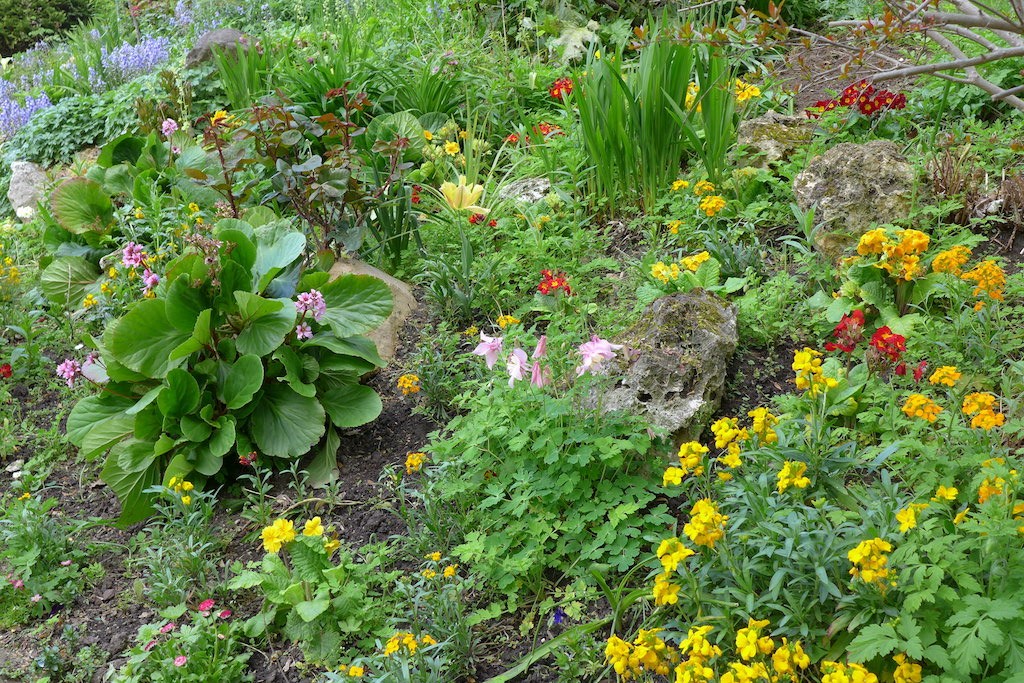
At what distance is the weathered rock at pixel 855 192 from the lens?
3.90 meters

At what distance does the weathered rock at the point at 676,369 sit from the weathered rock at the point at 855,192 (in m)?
0.99

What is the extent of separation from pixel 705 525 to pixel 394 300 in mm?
2442

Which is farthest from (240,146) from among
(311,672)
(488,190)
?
(311,672)

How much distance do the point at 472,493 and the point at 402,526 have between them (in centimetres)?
30

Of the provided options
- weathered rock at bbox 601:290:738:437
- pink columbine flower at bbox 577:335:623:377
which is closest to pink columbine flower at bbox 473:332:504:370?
pink columbine flower at bbox 577:335:623:377

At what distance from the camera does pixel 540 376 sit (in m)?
2.87

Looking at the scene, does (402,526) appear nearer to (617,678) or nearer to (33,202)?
(617,678)

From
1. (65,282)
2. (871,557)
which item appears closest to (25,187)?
(65,282)

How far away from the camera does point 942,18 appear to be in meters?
2.34

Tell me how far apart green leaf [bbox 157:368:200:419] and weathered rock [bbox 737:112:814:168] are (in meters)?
3.03

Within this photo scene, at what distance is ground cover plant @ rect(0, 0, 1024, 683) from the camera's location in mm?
2326

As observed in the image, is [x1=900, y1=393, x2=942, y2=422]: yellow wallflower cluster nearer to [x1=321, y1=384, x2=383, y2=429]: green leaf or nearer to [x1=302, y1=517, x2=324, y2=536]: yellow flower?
[x1=302, y1=517, x2=324, y2=536]: yellow flower

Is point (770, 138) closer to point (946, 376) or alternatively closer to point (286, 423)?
point (946, 376)

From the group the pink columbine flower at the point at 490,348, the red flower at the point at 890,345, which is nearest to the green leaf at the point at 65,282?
the pink columbine flower at the point at 490,348
